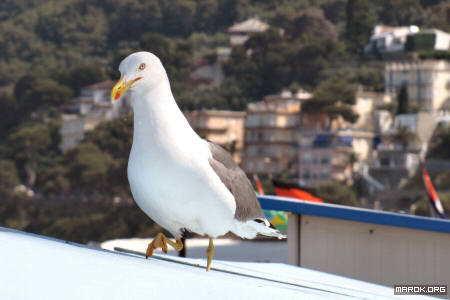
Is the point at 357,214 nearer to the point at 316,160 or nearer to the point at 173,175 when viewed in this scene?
the point at 173,175

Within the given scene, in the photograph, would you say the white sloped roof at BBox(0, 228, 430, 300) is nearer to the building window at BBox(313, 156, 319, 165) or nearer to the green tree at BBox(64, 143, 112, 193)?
the building window at BBox(313, 156, 319, 165)

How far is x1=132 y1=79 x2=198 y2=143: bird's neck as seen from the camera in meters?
5.36

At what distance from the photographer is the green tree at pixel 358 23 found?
462 feet

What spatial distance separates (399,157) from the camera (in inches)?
4112

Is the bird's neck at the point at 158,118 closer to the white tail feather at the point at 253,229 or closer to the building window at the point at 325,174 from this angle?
the white tail feather at the point at 253,229

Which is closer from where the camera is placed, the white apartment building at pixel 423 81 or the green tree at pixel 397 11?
the white apartment building at pixel 423 81

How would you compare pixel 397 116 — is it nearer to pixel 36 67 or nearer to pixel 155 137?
pixel 36 67

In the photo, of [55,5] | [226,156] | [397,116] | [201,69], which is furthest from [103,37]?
[226,156]

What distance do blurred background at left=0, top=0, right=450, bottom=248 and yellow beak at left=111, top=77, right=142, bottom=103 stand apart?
81093 mm

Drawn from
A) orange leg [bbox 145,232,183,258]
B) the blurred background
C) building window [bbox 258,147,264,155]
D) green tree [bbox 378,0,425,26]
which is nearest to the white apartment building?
the blurred background

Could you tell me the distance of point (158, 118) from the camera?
5391 millimetres

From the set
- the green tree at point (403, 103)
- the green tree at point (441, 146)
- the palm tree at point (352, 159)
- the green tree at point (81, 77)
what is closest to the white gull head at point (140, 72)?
the green tree at point (441, 146)

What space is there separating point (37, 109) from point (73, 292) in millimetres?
140295

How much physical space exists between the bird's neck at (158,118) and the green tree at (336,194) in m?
90.4
